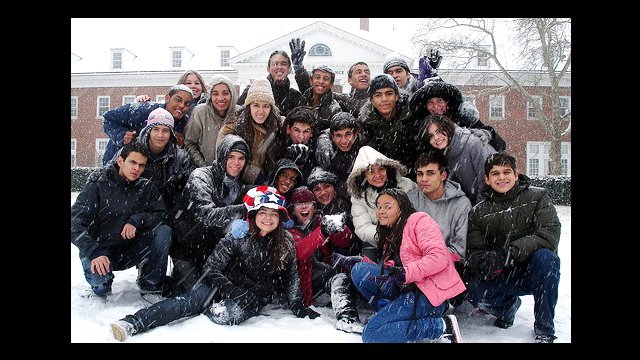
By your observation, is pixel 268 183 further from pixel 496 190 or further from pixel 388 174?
pixel 496 190

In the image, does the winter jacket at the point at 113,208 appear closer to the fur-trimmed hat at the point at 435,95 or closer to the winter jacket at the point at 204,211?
the winter jacket at the point at 204,211

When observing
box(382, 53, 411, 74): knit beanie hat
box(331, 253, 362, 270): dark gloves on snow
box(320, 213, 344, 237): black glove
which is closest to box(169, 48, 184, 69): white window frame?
box(382, 53, 411, 74): knit beanie hat

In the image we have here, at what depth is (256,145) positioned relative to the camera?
17.8ft

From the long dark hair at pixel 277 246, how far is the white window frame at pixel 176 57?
31.6 metres

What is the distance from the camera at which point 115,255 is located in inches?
196

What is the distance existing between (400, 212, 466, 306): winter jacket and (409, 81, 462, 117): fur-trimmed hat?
177 centimetres

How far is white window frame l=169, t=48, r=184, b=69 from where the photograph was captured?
1334 inches

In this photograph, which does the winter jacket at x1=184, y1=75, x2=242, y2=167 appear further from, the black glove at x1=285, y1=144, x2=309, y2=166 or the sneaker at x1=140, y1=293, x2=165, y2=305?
the sneaker at x1=140, y1=293, x2=165, y2=305

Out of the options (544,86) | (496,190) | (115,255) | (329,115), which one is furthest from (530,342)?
(544,86)

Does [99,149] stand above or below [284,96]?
above

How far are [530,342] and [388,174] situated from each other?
6.37ft

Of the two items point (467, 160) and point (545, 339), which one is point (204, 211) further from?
point (545, 339)

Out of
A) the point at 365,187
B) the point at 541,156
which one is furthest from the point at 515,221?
the point at 541,156

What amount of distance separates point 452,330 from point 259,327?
159 centimetres
